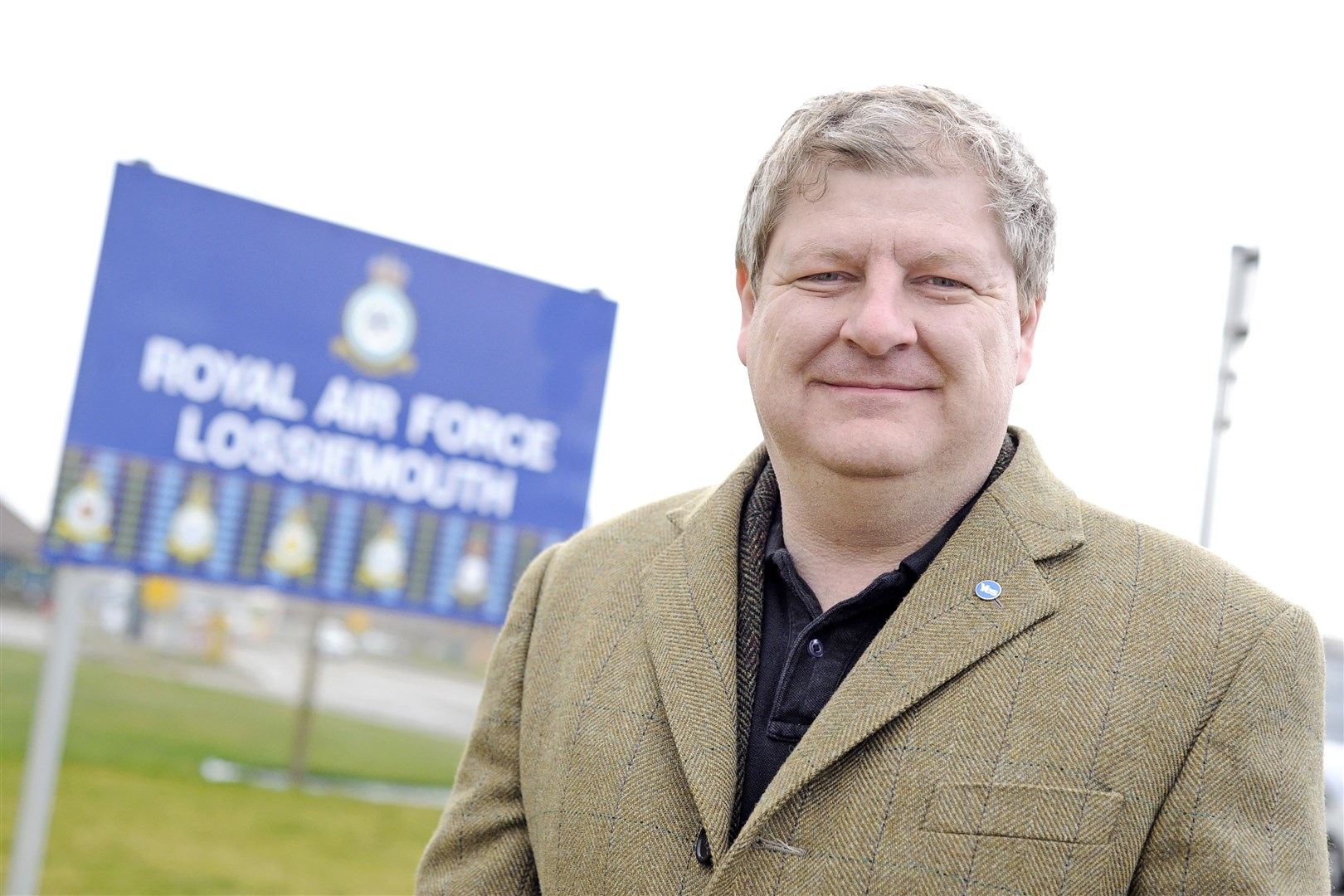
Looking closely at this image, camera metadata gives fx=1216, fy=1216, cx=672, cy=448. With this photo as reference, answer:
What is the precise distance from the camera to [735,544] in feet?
5.69

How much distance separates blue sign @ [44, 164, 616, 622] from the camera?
4.00m

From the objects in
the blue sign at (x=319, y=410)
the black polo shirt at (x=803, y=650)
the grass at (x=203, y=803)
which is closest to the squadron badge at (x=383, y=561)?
the blue sign at (x=319, y=410)

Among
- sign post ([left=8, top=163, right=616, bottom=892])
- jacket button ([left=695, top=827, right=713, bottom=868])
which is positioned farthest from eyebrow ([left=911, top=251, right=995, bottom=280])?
sign post ([left=8, top=163, right=616, bottom=892])

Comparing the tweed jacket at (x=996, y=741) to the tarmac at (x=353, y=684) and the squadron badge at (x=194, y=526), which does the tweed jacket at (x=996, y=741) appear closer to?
the squadron badge at (x=194, y=526)

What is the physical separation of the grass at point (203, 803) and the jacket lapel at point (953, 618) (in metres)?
5.31

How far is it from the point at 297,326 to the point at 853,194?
324 cm

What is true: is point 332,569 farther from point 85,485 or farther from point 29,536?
point 29,536

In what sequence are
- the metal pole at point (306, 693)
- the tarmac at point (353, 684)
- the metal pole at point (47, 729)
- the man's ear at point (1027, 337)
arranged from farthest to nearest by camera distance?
the tarmac at point (353, 684)
the metal pole at point (306, 693)
the metal pole at point (47, 729)
the man's ear at point (1027, 337)

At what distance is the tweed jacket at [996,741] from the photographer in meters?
1.36

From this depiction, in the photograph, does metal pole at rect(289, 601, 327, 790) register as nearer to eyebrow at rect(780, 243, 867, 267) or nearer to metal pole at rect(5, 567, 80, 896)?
metal pole at rect(5, 567, 80, 896)

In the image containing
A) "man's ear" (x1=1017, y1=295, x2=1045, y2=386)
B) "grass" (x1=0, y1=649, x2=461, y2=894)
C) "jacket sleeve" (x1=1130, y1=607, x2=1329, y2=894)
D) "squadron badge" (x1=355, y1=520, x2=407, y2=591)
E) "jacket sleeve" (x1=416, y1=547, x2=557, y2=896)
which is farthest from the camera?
"grass" (x1=0, y1=649, x2=461, y2=894)

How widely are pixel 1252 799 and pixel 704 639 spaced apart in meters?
0.67

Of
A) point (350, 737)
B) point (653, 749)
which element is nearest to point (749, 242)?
point (653, 749)

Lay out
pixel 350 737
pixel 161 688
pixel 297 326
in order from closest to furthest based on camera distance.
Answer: pixel 297 326 < pixel 350 737 < pixel 161 688
